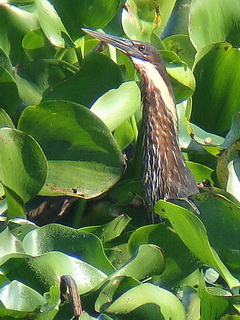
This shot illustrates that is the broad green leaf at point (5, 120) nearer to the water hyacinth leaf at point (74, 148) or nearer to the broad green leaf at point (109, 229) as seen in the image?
the water hyacinth leaf at point (74, 148)

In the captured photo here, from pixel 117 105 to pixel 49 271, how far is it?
3.28 feet

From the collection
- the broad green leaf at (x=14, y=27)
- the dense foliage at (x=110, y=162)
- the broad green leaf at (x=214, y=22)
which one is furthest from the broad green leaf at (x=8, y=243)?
the broad green leaf at (x=214, y=22)

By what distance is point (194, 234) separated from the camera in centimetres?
294

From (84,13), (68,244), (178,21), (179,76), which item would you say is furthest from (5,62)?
(178,21)

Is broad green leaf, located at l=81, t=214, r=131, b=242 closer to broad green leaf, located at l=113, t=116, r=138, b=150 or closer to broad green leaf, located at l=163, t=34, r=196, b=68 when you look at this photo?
broad green leaf, located at l=113, t=116, r=138, b=150

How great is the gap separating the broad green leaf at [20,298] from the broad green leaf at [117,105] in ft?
3.47

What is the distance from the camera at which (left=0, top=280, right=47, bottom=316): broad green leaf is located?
9.11 ft

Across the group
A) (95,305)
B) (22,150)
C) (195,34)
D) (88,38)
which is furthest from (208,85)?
(95,305)

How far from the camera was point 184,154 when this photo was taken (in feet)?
14.0

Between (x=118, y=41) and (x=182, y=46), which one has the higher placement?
(x=118, y=41)

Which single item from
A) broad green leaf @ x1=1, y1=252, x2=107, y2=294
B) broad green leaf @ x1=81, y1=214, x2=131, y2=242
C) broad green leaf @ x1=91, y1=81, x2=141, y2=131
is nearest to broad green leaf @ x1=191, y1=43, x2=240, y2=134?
broad green leaf @ x1=91, y1=81, x2=141, y2=131

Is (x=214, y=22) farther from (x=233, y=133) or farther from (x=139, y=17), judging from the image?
(x=233, y=133)

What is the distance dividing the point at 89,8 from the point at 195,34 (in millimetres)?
538

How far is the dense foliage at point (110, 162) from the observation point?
2896 mm
